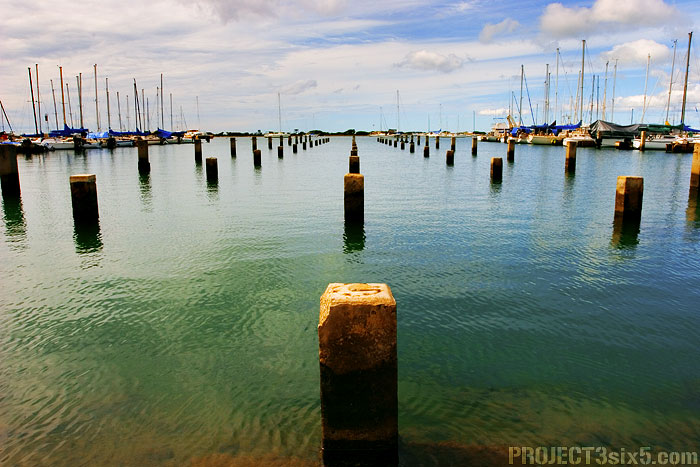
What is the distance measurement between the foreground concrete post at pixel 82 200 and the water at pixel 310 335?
0.62m

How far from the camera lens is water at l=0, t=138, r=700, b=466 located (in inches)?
197

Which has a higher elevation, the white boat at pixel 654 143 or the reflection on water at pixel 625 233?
the white boat at pixel 654 143

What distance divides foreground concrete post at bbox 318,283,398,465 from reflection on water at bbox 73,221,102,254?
32.6 feet

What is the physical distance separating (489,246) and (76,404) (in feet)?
30.6

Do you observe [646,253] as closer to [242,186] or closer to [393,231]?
[393,231]

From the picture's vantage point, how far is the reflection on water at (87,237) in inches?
493

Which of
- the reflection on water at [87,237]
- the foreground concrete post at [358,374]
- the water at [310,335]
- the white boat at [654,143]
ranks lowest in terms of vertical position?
the water at [310,335]

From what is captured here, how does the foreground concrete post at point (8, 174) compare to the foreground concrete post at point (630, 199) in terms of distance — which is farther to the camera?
the foreground concrete post at point (8, 174)

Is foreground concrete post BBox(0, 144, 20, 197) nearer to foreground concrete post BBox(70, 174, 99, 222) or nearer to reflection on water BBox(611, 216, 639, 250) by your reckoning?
foreground concrete post BBox(70, 174, 99, 222)

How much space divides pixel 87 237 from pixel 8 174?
10661 millimetres

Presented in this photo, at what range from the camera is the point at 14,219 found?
17.0 meters

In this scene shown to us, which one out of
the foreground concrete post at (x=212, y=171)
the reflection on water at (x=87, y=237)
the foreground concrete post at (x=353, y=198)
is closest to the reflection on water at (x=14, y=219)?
the reflection on water at (x=87, y=237)

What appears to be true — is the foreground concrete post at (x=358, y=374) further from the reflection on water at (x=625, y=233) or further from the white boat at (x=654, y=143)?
the white boat at (x=654, y=143)

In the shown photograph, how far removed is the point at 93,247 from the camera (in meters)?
12.7
